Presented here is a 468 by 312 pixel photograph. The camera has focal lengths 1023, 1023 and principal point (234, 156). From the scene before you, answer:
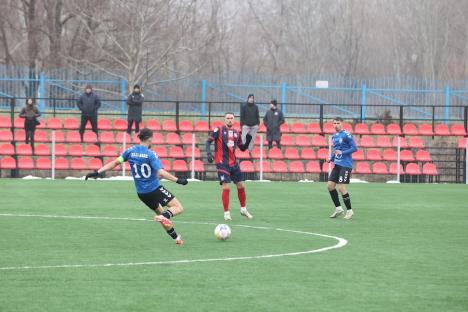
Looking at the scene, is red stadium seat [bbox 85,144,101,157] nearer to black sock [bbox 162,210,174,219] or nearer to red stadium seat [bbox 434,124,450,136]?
red stadium seat [bbox 434,124,450,136]

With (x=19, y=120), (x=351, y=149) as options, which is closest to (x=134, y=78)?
(x=19, y=120)

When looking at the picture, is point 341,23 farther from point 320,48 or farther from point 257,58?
point 257,58

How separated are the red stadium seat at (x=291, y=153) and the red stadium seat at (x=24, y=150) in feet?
29.0

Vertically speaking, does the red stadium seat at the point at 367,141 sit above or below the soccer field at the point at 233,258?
above

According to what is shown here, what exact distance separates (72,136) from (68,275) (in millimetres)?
23921

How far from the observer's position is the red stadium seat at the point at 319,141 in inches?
1443

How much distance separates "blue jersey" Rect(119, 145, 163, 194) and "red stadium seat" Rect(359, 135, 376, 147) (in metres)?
22.2

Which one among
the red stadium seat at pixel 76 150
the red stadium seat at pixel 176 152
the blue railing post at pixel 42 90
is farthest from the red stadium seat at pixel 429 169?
the blue railing post at pixel 42 90

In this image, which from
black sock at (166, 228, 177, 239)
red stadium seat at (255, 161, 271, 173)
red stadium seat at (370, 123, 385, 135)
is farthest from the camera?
red stadium seat at (370, 123, 385, 135)

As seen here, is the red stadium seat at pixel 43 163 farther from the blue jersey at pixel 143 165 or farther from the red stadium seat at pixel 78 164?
the blue jersey at pixel 143 165

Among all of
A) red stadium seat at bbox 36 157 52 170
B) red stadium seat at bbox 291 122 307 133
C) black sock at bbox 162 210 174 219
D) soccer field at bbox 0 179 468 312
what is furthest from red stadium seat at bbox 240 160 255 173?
black sock at bbox 162 210 174 219

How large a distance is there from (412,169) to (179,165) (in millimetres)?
8305

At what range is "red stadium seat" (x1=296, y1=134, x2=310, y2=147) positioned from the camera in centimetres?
3666

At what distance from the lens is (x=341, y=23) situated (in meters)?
63.5
